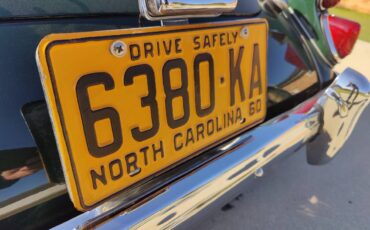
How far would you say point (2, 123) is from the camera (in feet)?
2.84

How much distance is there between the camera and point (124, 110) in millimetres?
897

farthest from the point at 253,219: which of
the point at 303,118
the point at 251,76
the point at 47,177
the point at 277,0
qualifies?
the point at 47,177

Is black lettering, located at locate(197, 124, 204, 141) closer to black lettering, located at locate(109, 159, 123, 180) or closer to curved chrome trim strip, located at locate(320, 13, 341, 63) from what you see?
black lettering, located at locate(109, 159, 123, 180)

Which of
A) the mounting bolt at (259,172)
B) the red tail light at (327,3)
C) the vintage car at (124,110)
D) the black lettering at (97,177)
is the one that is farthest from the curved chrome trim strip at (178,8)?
the red tail light at (327,3)

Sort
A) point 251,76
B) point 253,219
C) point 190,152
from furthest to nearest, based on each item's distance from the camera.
Result: point 253,219 → point 251,76 → point 190,152

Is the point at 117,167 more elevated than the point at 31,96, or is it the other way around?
the point at 31,96

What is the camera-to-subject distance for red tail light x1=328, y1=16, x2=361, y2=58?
1754 mm

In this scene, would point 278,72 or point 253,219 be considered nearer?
point 278,72

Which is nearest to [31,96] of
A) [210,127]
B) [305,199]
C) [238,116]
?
[210,127]

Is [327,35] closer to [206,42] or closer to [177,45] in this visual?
[206,42]

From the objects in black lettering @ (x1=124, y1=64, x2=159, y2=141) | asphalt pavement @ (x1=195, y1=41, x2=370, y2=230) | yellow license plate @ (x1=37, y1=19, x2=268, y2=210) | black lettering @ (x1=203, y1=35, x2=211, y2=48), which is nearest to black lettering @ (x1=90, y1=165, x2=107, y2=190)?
yellow license plate @ (x1=37, y1=19, x2=268, y2=210)

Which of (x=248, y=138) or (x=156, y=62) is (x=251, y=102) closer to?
(x=248, y=138)

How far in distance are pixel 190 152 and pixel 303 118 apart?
64 centimetres

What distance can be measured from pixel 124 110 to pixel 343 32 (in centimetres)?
131
